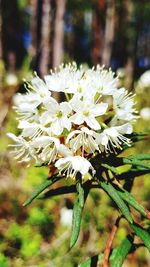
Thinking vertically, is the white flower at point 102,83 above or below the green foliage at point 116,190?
above

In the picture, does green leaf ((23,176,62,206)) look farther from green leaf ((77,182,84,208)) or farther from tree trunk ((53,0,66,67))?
tree trunk ((53,0,66,67))

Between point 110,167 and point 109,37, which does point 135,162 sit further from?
point 109,37

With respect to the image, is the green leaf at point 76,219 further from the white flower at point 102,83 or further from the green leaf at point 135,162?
the white flower at point 102,83

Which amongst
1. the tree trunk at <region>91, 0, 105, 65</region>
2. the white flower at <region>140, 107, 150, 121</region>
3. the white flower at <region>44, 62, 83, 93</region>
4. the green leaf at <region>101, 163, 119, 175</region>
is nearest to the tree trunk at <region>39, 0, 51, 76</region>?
the white flower at <region>140, 107, 150, 121</region>

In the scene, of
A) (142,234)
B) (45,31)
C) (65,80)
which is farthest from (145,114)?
(142,234)

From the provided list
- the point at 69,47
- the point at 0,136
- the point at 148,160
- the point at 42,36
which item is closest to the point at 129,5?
the point at 42,36

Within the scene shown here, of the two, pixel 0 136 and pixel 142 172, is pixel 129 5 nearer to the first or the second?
pixel 0 136

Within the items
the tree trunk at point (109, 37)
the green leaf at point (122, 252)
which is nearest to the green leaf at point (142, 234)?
the green leaf at point (122, 252)
